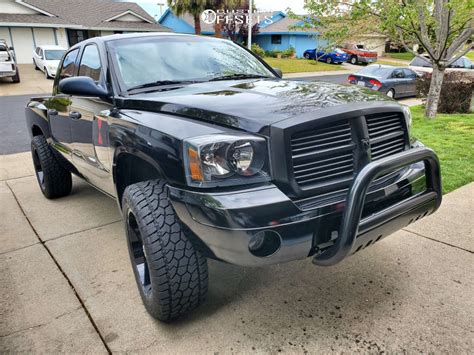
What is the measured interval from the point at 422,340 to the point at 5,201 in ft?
15.4

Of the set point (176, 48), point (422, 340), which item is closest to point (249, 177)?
point (422, 340)

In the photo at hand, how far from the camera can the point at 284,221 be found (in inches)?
78.1

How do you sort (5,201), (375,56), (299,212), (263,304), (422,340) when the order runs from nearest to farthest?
(299,212)
(422,340)
(263,304)
(5,201)
(375,56)

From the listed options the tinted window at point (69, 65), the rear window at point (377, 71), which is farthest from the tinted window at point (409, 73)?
the tinted window at point (69, 65)

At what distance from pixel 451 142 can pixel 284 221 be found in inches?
240

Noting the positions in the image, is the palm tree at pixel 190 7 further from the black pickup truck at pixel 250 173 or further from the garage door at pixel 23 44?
the black pickup truck at pixel 250 173

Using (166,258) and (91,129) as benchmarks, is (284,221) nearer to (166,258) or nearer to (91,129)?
(166,258)

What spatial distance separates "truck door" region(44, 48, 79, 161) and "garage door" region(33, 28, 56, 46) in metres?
29.9

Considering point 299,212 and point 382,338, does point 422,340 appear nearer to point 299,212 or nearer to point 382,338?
point 382,338

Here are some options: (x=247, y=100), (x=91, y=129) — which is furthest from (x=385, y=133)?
(x=91, y=129)

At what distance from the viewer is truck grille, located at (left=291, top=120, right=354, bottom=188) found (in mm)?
2135

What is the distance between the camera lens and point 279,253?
2.03 meters

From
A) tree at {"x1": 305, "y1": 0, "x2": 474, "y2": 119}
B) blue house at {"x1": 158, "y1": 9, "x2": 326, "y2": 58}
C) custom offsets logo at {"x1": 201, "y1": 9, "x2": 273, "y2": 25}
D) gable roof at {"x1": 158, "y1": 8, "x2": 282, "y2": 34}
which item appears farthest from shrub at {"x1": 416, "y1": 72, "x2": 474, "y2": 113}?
gable roof at {"x1": 158, "y1": 8, "x2": 282, "y2": 34}

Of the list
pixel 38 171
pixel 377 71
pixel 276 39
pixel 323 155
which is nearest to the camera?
pixel 323 155
